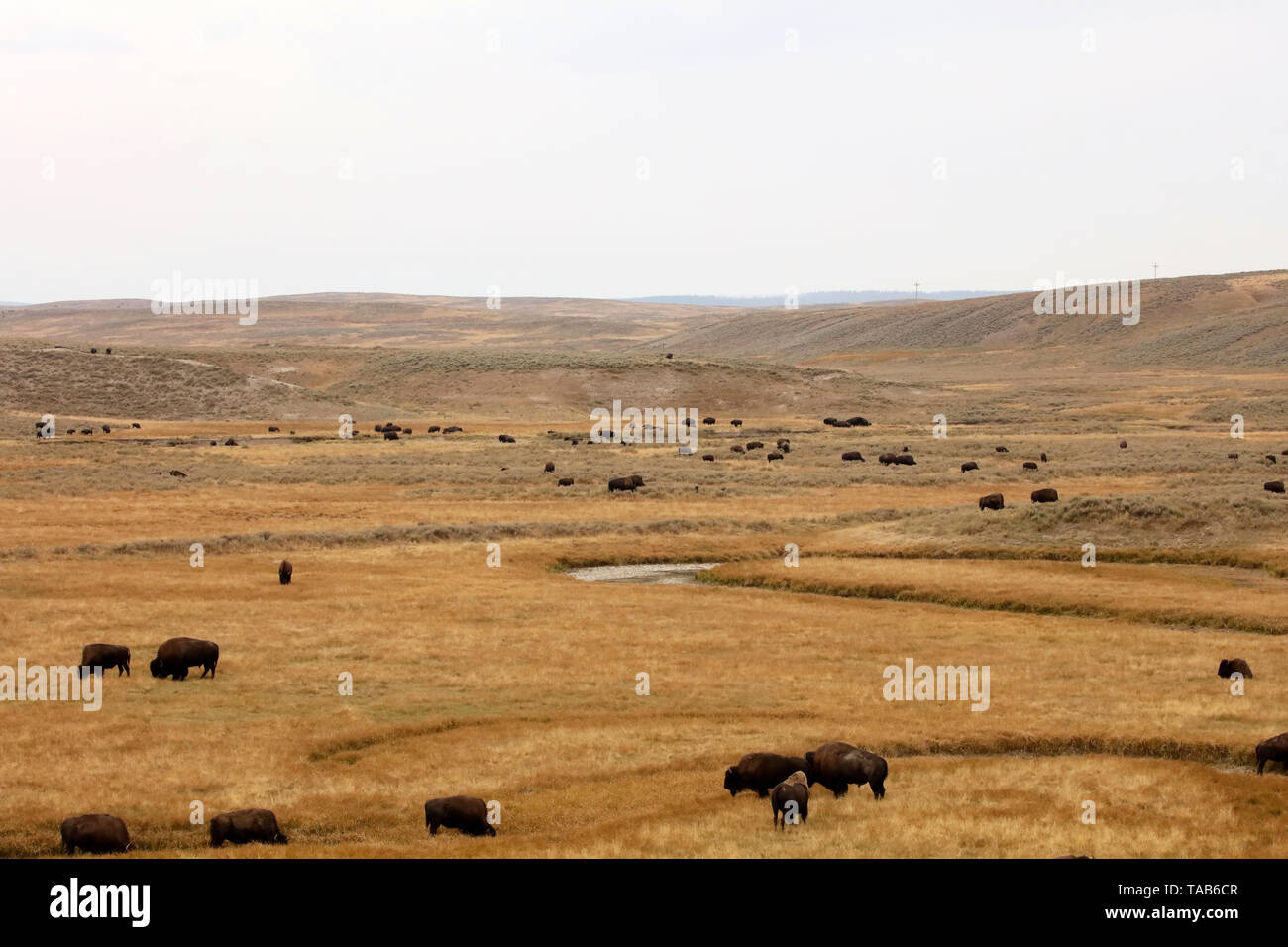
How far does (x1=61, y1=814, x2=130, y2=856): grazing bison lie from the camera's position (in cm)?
1936

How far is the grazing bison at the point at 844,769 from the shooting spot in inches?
853

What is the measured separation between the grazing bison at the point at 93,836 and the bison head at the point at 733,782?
9430 millimetres

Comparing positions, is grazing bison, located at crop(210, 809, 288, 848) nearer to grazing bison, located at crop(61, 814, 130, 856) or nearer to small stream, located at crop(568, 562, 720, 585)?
grazing bison, located at crop(61, 814, 130, 856)

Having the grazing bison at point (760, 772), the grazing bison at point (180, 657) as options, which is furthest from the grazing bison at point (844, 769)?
the grazing bison at point (180, 657)

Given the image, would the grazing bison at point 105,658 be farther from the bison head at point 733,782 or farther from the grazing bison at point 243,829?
the bison head at point 733,782

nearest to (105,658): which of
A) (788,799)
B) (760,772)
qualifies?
(760,772)

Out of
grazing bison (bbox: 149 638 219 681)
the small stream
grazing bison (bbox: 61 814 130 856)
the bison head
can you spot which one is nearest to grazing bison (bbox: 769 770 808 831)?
the bison head

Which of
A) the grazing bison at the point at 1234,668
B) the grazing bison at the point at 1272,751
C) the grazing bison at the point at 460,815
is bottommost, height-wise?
the grazing bison at the point at 460,815

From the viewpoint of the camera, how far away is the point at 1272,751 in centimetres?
2358

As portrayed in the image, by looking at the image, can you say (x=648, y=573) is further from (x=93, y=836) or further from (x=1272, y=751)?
(x=93, y=836)

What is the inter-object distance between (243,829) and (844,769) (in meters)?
9.52

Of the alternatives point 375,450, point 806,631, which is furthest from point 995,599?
point 375,450
